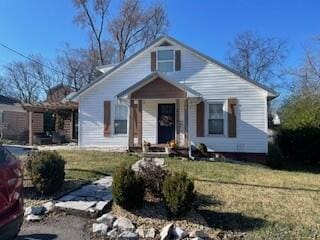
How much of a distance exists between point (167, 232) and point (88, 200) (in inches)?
86.3

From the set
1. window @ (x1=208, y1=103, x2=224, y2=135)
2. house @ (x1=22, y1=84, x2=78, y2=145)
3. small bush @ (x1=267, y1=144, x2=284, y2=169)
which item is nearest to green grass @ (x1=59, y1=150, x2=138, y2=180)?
window @ (x1=208, y1=103, x2=224, y2=135)

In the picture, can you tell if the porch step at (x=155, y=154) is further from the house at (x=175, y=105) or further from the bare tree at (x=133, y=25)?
the bare tree at (x=133, y=25)

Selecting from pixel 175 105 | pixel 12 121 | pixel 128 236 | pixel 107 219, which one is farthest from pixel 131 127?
pixel 12 121

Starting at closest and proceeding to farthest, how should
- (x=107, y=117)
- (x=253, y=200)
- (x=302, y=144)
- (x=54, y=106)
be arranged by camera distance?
→ (x=253, y=200)
(x=107, y=117)
(x=302, y=144)
(x=54, y=106)

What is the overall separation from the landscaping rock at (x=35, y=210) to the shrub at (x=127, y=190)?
130 cm

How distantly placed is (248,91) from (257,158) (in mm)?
3002

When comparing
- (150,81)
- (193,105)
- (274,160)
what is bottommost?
(274,160)

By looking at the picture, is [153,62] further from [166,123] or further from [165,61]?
[166,123]

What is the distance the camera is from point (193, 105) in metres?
18.2

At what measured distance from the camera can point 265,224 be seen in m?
6.85

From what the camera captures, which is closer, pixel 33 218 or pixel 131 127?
pixel 33 218

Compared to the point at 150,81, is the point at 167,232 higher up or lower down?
lower down

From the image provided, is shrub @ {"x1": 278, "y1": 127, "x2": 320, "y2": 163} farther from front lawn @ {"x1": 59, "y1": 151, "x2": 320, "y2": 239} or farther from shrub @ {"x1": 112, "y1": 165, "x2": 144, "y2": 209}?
shrub @ {"x1": 112, "y1": 165, "x2": 144, "y2": 209}

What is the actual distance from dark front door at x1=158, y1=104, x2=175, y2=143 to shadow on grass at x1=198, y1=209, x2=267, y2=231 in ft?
37.1
